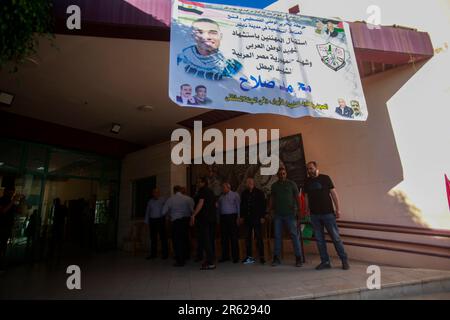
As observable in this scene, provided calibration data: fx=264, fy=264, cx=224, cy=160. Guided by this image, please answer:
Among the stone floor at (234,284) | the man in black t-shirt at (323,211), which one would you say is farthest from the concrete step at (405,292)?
the man in black t-shirt at (323,211)

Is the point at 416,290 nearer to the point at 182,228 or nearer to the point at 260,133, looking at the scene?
the point at 182,228

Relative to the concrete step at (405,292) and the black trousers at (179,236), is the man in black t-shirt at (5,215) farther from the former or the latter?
the concrete step at (405,292)

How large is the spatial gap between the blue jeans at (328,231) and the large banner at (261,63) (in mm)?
1506

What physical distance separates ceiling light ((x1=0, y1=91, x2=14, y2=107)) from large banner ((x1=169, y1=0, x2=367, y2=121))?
4.26 m

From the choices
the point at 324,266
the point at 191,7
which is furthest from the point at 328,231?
the point at 191,7

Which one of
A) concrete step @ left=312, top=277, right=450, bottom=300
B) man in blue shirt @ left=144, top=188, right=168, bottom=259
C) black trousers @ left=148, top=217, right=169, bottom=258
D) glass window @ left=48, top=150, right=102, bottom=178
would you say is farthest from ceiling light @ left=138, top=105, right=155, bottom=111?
concrete step @ left=312, top=277, right=450, bottom=300

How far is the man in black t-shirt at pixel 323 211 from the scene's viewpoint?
3.88 m

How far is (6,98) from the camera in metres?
5.37

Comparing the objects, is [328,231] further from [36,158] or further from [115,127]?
[36,158]

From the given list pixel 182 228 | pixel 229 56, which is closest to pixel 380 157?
pixel 229 56

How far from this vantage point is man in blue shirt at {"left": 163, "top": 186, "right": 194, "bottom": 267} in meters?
4.86

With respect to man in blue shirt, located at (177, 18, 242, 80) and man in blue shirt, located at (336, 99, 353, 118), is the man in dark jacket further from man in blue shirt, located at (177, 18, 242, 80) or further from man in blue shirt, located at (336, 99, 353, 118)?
man in blue shirt, located at (177, 18, 242, 80)

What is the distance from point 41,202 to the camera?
22.1ft

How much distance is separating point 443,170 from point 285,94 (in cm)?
293
